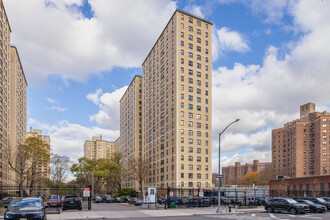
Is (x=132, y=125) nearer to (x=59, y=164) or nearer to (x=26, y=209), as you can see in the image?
(x=59, y=164)

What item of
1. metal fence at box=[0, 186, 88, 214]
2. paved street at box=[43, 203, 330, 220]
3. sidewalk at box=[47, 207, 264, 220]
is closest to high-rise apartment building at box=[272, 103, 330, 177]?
metal fence at box=[0, 186, 88, 214]

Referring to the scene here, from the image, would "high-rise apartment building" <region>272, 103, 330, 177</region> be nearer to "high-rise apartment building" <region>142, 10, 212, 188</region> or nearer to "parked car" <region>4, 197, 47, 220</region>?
"high-rise apartment building" <region>142, 10, 212, 188</region>

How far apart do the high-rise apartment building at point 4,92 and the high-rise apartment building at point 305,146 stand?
120 metres

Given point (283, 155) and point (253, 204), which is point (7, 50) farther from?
point (283, 155)

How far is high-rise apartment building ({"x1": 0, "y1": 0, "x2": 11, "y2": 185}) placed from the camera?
78.7 meters

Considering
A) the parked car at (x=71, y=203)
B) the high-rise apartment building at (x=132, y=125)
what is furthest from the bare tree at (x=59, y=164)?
the parked car at (x=71, y=203)

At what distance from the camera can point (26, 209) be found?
57.1ft

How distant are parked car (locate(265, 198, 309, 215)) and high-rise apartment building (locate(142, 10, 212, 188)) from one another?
47818 mm

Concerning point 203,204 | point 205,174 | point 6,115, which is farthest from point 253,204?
point 6,115

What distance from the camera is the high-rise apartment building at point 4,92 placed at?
7869 cm

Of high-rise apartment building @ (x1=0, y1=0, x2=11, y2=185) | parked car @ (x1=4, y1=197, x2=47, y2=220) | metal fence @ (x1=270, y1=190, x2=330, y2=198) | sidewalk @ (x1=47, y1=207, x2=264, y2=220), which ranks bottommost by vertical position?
metal fence @ (x1=270, y1=190, x2=330, y2=198)

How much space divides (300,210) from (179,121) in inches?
2118

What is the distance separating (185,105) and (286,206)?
54.2 meters

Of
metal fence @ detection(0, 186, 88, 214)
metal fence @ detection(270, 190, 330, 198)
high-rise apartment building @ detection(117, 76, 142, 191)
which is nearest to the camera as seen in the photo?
metal fence @ detection(0, 186, 88, 214)
